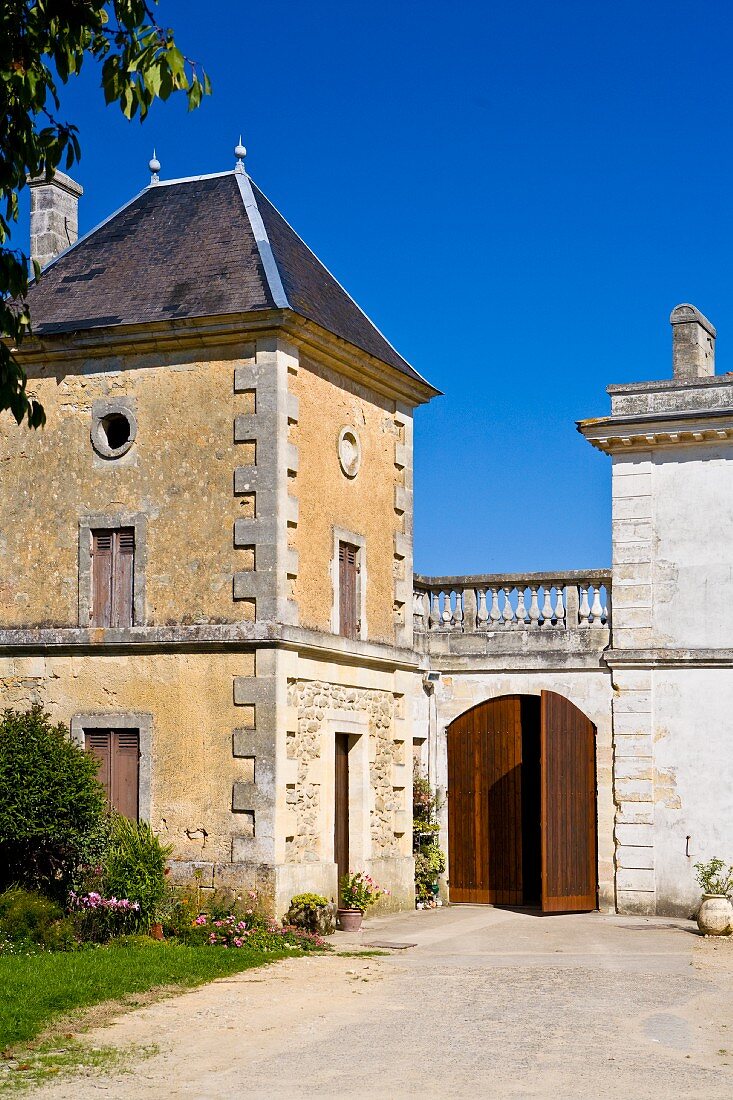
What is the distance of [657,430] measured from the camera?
1714 centimetres

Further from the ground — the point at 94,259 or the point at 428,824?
the point at 94,259

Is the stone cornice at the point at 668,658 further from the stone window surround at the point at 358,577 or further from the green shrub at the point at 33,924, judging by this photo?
the green shrub at the point at 33,924

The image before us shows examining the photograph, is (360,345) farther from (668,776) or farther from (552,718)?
(668,776)

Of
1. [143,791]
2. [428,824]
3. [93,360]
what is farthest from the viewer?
[428,824]

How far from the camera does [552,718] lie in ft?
55.8

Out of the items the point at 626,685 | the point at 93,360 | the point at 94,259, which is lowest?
the point at 626,685

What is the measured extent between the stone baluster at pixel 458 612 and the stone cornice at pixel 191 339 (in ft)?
12.6

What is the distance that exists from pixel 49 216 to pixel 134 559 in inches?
208

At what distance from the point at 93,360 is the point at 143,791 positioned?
4508 millimetres

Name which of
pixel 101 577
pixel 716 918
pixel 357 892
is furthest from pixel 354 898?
pixel 101 577

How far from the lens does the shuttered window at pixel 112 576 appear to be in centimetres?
1480

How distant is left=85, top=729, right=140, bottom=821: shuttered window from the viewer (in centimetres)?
1440

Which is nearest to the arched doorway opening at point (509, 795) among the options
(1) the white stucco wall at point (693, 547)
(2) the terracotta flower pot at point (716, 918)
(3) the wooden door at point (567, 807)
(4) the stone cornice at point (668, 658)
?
(3) the wooden door at point (567, 807)

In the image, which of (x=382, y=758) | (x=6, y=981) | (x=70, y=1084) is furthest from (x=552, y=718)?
(x=70, y=1084)
